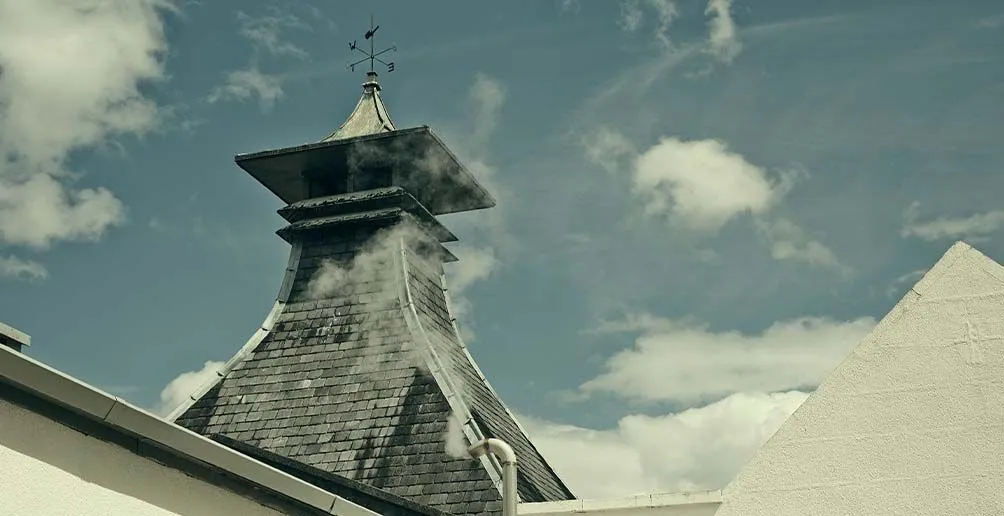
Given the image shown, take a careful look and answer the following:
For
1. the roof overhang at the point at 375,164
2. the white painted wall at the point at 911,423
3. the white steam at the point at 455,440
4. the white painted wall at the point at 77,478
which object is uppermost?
the roof overhang at the point at 375,164

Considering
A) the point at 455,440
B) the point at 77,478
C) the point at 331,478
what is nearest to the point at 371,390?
the point at 455,440

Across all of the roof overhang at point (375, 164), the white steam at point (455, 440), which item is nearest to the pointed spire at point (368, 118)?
the roof overhang at point (375, 164)

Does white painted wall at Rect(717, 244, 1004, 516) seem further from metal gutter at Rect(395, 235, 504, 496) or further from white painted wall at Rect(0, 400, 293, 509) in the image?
metal gutter at Rect(395, 235, 504, 496)

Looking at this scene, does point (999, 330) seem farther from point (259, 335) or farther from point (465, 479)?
point (259, 335)

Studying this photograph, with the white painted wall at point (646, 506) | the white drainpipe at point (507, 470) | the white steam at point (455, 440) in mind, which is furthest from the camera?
the white steam at point (455, 440)

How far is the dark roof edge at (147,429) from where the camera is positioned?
6.41m

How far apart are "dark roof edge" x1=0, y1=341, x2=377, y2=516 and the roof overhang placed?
12.2 m

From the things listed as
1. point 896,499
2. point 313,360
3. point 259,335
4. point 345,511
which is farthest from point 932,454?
point 259,335

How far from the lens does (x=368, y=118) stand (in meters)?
22.0

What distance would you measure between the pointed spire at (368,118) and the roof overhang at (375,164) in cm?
63

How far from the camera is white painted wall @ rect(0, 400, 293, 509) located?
638cm

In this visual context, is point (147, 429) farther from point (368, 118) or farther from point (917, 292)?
point (368, 118)

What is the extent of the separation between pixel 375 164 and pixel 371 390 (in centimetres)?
440

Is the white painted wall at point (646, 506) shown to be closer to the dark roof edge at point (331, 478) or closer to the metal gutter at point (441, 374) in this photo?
the dark roof edge at point (331, 478)
